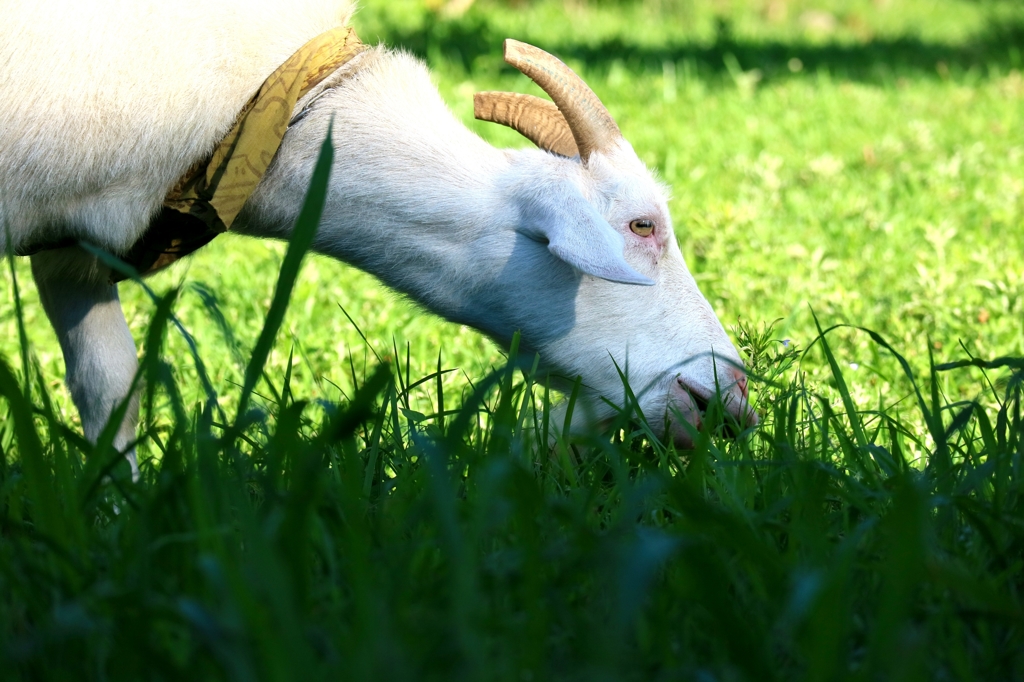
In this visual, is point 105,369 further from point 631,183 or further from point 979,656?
point 979,656

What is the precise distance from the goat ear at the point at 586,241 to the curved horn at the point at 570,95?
284mm

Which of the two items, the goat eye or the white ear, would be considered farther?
the goat eye

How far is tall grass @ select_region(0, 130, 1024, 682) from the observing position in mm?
1342

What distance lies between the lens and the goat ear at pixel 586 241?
8.70 feet

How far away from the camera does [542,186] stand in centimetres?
291

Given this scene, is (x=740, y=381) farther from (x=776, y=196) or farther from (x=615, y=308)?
(x=776, y=196)

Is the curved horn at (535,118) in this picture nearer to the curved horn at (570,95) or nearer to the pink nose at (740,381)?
the curved horn at (570,95)

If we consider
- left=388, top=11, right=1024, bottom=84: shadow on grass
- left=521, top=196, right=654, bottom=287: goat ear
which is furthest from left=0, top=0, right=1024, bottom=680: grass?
left=388, top=11, right=1024, bottom=84: shadow on grass

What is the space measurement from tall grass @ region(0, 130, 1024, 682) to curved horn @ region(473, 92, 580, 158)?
1166 mm

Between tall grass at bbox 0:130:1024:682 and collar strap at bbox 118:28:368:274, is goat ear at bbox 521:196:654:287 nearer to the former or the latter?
tall grass at bbox 0:130:1024:682

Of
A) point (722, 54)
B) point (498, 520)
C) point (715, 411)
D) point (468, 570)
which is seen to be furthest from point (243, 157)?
point (722, 54)

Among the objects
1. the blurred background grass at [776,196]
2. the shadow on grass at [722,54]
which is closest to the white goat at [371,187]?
the blurred background grass at [776,196]

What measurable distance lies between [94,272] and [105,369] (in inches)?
11.5

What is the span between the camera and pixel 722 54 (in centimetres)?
1014
